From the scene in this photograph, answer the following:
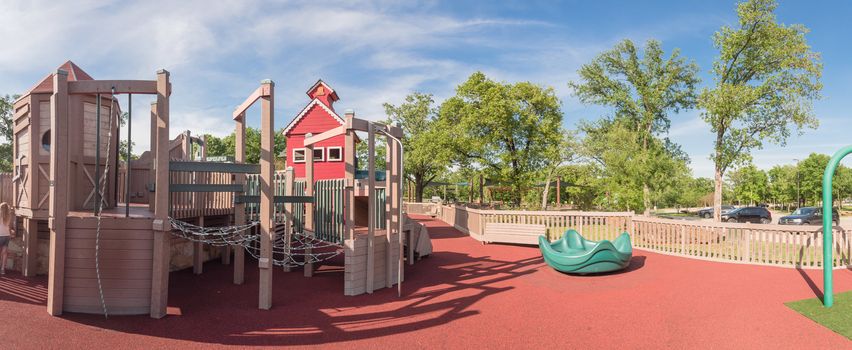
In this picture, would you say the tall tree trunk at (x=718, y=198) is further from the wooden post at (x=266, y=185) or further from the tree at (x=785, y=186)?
the tree at (x=785, y=186)

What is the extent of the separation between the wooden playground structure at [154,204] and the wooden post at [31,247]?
0.03 metres

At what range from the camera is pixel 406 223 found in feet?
39.8

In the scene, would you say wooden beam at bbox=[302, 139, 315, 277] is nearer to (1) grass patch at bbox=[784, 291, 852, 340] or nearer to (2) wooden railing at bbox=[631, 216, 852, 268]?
(1) grass patch at bbox=[784, 291, 852, 340]

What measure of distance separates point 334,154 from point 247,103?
1265cm

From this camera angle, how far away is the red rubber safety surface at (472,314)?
5719mm

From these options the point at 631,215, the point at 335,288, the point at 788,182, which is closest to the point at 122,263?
the point at 335,288

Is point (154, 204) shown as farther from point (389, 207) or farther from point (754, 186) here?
point (754, 186)

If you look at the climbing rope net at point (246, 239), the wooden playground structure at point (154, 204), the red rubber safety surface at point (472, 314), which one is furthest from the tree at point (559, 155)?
the climbing rope net at point (246, 239)

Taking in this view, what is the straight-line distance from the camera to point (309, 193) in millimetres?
9617

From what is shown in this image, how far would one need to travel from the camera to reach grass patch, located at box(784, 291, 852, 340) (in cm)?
621

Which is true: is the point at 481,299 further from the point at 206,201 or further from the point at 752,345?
the point at 206,201

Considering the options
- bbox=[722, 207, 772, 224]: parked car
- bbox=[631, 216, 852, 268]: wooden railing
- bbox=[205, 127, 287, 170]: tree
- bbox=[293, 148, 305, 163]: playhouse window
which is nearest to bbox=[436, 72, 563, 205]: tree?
bbox=[293, 148, 305, 163]: playhouse window

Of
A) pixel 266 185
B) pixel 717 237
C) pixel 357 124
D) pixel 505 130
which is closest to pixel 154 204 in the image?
pixel 266 185

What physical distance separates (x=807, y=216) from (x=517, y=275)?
29761 mm
